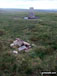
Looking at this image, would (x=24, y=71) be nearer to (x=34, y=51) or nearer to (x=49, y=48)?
(x=34, y=51)

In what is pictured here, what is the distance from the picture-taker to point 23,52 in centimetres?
628

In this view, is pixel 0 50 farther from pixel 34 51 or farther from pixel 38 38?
pixel 38 38

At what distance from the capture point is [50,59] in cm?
521

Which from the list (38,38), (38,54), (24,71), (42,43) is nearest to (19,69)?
(24,71)

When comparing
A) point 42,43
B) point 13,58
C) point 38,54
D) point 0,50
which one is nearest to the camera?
point 13,58

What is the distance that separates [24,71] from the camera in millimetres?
4301

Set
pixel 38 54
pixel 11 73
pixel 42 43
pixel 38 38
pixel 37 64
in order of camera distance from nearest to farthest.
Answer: pixel 11 73 < pixel 37 64 < pixel 38 54 < pixel 42 43 < pixel 38 38

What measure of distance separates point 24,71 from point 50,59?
1.42 metres

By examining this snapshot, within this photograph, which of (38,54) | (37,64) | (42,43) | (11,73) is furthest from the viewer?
(42,43)

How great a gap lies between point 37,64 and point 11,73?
1.07 metres

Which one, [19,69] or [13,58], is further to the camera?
[13,58]

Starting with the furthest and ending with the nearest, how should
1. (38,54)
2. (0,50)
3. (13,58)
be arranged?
(0,50), (38,54), (13,58)

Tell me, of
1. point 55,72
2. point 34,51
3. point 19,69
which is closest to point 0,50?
point 34,51

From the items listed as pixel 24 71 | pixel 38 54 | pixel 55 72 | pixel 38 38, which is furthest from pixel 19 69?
pixel 38 38
